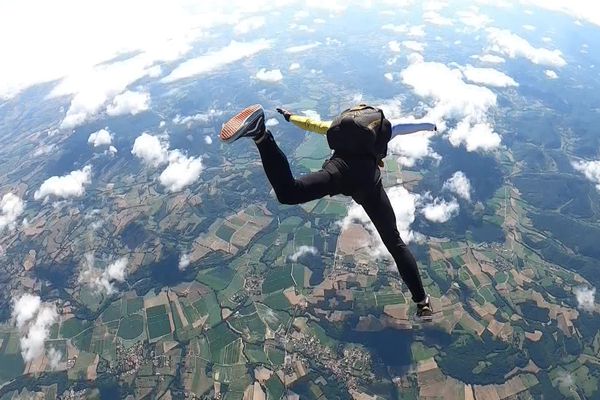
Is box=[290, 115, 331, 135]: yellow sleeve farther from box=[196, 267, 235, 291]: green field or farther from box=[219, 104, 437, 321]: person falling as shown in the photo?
box=[196, 267, 235, 291]: green field

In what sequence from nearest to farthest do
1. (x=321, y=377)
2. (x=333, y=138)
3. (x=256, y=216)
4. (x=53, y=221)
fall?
(x=333, y=138), (x=321, y=377), (x=256, y=216), (x=53, y=221)

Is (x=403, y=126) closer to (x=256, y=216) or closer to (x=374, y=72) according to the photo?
(x=256, y=216)

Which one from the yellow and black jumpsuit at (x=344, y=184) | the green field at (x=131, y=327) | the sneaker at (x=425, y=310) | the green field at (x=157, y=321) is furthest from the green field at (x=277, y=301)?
the yellow and black jumpsuit at (x=344, y=184)

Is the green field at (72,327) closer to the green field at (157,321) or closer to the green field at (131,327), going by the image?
the green field at (131,327)

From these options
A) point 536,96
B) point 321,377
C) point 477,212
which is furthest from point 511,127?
point 321,377

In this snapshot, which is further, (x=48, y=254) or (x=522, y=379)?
(x=48, y=254)

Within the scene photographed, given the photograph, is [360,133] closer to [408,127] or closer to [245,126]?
[408,127]
